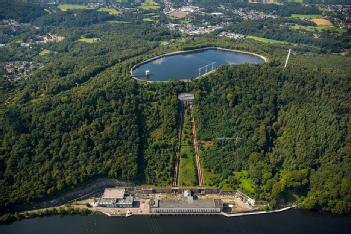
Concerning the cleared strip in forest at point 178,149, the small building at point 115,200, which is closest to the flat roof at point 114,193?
the small building at point 115,200

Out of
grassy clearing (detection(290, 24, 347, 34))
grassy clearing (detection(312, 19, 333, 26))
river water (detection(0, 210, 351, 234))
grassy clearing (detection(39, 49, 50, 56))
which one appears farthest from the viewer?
grassy clearing (detection(312, 19, 333, 26))

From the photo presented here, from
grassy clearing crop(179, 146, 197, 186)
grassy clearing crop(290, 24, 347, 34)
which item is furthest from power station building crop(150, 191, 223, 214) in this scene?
grassy clearing crop(290, 24, 347, 34)

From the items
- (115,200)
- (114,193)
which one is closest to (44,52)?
(114,193)

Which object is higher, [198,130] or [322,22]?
[322,22]

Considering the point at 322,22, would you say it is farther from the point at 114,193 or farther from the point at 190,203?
the point at 114,193

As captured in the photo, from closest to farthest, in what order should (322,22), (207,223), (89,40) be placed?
(207,223) < (89,40) < (322,22)

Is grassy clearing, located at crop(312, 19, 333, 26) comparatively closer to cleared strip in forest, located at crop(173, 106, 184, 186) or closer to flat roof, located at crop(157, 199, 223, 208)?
cleared strip in forest, located at crop(173, 106, 184, 186)

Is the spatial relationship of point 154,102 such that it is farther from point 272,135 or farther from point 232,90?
point 272,135
